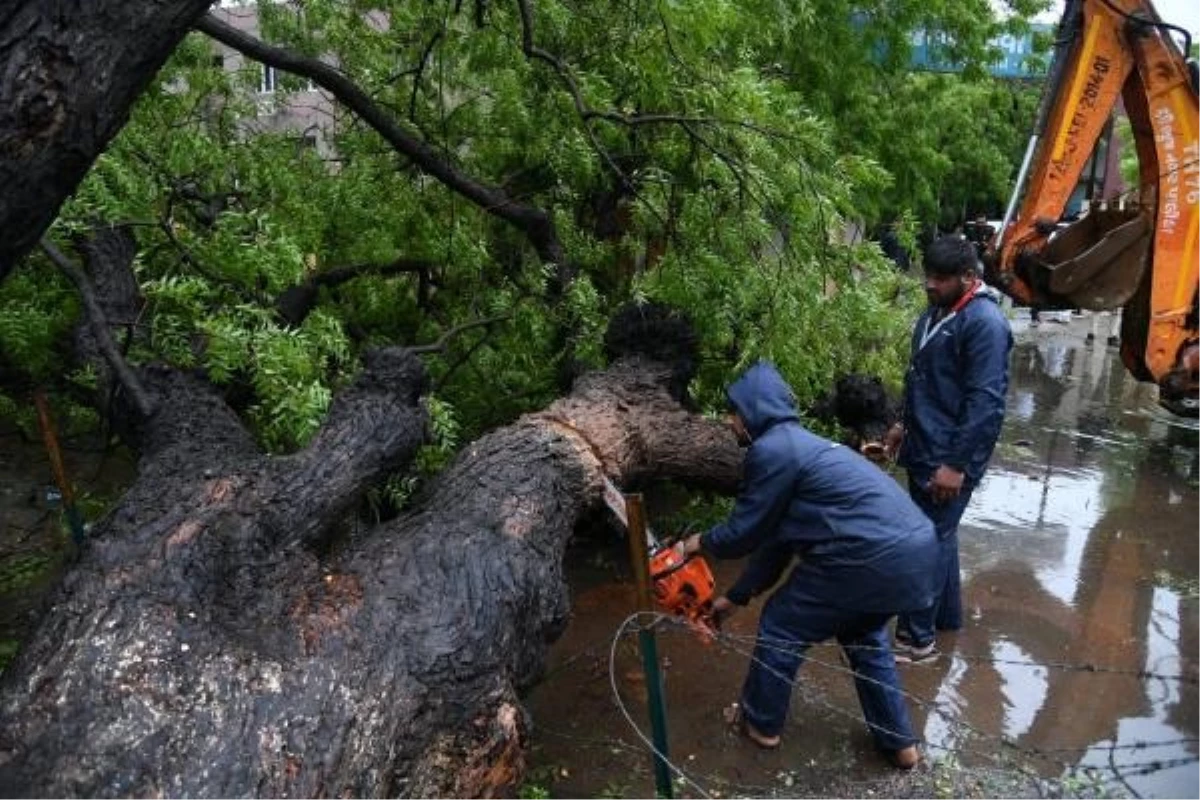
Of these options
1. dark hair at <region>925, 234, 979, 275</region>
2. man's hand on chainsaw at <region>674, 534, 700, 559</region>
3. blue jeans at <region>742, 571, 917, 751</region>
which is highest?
dark hair at <region>925, 234, 979, 275</region>

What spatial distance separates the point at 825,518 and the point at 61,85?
8.80 feet

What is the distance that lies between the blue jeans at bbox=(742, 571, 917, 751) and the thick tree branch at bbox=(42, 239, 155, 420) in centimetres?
233

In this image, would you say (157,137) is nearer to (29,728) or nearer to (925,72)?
(29,728)

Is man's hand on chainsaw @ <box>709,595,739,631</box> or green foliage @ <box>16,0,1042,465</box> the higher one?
green foliage @ <box>16,0,1042,465</box>

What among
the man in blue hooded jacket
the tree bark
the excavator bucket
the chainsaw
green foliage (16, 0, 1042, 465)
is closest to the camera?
the tree bark

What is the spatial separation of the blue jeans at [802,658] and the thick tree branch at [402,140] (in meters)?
2.42

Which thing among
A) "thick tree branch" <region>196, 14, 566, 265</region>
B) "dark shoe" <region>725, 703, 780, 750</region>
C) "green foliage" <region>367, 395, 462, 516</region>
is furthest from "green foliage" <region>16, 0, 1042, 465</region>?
"dark shoe" <region>725, 703, 780, 750</region>

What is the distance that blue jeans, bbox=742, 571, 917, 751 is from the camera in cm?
368

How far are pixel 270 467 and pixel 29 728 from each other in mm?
1127

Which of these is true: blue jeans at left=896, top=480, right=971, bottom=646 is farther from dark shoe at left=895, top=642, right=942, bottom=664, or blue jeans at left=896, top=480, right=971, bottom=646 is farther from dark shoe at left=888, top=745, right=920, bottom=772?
dark shoe at left=888, top=745, right=920, bottom=772

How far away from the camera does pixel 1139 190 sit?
6.71 metres

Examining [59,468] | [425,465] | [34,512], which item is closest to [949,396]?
[425,465]

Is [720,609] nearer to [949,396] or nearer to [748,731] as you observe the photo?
[748,731]

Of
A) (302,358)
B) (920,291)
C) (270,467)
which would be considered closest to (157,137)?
(302,358)
